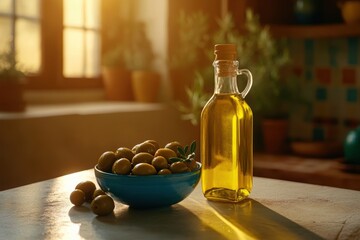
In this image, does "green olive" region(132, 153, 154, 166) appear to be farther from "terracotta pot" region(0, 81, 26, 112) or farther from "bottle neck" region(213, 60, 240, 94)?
"terracotta pot" region(0, 81, 26, 112)

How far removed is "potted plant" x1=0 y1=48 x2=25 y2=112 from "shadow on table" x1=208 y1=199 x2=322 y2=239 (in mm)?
1372

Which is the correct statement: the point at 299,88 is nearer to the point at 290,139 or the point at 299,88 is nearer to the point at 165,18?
the point at 290,139

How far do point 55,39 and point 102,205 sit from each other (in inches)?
75.6

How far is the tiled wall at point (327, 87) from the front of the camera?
295cm

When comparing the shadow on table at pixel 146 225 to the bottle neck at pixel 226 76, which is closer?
the shadow on table at pixel 146 225

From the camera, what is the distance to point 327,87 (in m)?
3.04

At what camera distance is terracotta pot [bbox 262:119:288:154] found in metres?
2.75

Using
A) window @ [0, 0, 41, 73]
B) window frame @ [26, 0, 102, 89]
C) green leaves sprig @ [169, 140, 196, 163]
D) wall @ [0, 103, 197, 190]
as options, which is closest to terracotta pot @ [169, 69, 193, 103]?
wall @ [0, 103, 197, 190]

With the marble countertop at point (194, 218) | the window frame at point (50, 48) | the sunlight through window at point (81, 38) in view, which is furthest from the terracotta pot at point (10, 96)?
the marble countertop at point (194, 218)

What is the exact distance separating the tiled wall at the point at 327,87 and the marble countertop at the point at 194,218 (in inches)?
69.7

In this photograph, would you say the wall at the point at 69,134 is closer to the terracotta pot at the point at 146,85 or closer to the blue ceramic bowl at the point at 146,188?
the terracotta pot at the point at 146,85

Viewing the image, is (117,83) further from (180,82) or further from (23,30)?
(23,30)

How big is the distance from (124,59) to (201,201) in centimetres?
204

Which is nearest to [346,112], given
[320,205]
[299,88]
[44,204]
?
[299,88]
